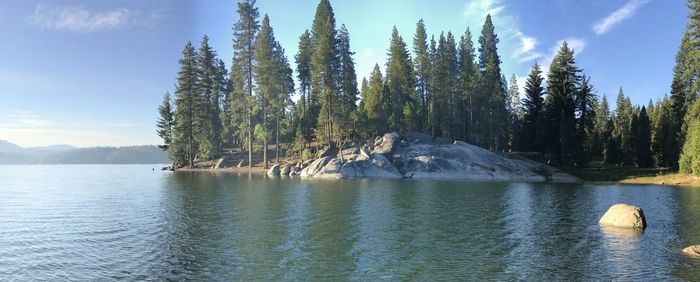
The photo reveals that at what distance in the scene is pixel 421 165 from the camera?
80.3 m

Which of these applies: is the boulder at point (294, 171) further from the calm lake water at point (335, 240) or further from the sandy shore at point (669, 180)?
the sandy shore at point (669, 180)

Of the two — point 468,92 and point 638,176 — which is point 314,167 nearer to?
point 468,92

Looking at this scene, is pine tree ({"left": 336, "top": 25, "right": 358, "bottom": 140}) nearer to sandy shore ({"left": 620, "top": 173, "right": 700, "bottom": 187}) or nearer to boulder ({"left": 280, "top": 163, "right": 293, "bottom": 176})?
boulder ({"left": 280, "top": 163, "right": 293, "bottom": 176})

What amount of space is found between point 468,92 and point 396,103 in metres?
18.7

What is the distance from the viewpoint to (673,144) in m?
78.1

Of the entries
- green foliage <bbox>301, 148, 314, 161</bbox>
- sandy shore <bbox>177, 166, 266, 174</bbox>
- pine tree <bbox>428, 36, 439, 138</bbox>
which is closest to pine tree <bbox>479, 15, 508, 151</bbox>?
pine tree <bbox>428, 36, 439, 138</bbox>

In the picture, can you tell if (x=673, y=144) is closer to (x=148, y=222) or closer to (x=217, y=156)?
(x=148, y=222)

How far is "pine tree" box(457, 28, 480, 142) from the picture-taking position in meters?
104

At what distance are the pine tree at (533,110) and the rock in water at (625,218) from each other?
6624 cm

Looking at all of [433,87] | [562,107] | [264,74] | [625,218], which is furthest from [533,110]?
[625,218]

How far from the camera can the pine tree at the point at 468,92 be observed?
10419 cm

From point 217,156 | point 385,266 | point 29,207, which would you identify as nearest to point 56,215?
point 29,207

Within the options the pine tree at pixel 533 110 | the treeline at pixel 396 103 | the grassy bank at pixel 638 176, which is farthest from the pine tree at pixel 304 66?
the grassy bank at pixel 638 176

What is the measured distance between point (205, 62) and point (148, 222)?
81933 millimetres
